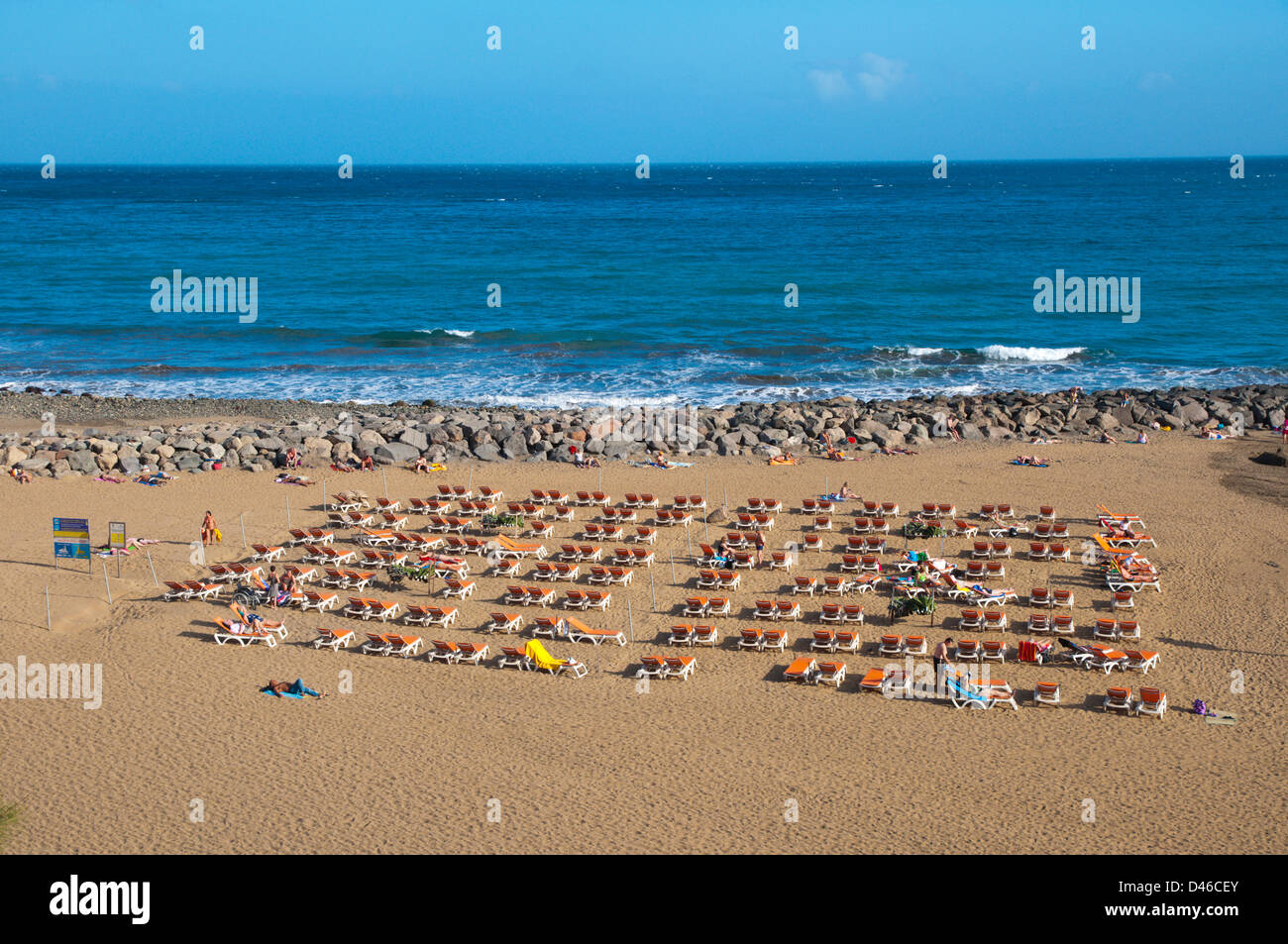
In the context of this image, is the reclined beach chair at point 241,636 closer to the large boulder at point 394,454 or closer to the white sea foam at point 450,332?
the large boulder at point 394,454

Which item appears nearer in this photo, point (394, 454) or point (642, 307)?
point (394, 454)

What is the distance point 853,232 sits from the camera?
314 feet

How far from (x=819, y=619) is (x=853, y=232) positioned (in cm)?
8163

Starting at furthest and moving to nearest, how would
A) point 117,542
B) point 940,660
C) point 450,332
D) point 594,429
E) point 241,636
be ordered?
point 450,332
point 594,429
point 117,542
point 241,636
point 940,660

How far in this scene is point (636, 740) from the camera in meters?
15.1

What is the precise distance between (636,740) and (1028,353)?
120ft

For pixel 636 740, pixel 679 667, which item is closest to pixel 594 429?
pixel 679 667

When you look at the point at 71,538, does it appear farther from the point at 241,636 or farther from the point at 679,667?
the point at 679,667

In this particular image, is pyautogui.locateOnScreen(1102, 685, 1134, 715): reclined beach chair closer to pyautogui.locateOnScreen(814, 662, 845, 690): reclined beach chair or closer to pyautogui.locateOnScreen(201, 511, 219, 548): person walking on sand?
pyautogui.locateOnScreen(814, 662, 845, 690): reclined beach chair

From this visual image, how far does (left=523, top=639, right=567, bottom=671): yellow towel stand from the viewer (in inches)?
686

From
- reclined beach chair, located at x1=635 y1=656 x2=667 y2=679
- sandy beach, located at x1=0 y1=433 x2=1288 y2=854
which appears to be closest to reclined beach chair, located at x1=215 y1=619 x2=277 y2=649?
sandy beach, located at x1=0 y1=433 x2=1288 y2=854

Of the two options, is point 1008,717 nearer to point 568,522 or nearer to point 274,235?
point 568,522

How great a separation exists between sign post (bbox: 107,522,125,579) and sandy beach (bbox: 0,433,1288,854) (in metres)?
0.31

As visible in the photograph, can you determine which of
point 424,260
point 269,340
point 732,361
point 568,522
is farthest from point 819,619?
point 424,260
